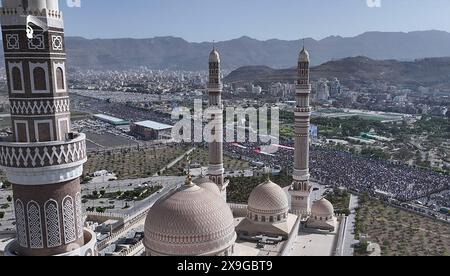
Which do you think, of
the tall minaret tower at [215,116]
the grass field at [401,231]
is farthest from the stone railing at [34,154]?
the grass field at [401,231]

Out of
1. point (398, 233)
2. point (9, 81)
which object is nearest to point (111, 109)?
point (398, 233)

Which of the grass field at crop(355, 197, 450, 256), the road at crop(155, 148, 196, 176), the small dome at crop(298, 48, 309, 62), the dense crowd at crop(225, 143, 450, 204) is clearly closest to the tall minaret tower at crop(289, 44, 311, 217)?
the small dome at crop(298, 48, 309, 62)

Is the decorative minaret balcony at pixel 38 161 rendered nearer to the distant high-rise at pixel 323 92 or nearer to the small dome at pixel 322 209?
the small dome at pixel 322 209

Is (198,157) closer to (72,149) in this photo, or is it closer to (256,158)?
(256,158)

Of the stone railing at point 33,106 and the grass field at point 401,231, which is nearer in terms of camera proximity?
the stone railing at point 33,106

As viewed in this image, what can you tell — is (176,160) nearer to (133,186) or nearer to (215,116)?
(133,186)
